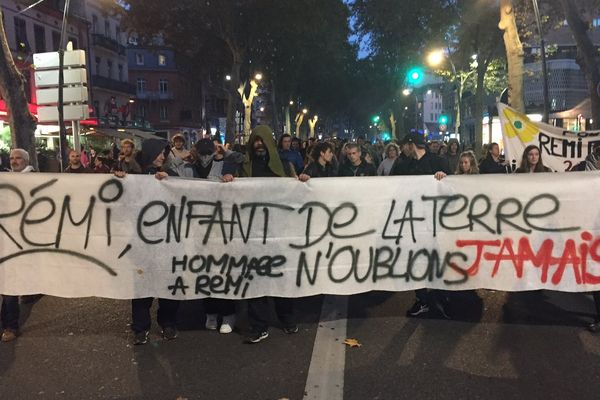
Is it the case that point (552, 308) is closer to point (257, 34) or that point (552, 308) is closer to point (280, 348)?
point (280, 348)

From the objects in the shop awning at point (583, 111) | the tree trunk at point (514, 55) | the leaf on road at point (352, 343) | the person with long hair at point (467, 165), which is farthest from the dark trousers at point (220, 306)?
the shop awning at point (583, 111)

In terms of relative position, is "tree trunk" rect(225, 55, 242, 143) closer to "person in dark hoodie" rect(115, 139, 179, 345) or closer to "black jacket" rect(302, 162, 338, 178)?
"black jacket" rect(302, 162, 338, 178)

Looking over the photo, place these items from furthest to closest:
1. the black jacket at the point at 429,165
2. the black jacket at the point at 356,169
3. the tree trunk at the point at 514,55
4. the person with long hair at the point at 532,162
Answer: the tree trunk at the point at 514,55 → the black jacket at the point at 356,169 → the person with long hair at the point at 532,162 → the black jacket at the point at 429,165

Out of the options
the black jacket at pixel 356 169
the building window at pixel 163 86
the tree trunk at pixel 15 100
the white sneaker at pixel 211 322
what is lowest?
the white sneaker at pixel 211 322

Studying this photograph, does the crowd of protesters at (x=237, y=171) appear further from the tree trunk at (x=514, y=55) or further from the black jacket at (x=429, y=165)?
the tree trunk at (x=514, y=55)

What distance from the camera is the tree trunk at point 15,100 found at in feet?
34.6

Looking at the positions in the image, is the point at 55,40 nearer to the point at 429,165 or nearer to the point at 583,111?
the point at 583,111

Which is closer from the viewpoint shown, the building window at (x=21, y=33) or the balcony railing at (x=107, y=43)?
the building window at (x=21, y=33)

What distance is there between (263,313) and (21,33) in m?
31.4

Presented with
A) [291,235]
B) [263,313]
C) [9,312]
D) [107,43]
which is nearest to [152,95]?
[107,43]

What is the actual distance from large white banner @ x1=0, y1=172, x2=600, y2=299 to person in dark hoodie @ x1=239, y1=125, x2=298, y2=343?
16 cm

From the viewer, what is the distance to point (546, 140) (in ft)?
26.8

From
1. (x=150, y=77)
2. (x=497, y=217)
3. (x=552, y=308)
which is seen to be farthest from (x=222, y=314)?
(x=150, y=77)

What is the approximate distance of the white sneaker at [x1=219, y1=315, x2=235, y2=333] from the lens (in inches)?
186
